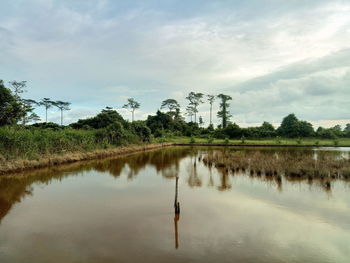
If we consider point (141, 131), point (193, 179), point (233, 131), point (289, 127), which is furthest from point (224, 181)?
point (289, 127)

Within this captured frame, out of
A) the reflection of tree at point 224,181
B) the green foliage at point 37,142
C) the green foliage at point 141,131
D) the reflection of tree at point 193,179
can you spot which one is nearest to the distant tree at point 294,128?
the green foliage at point 141,131

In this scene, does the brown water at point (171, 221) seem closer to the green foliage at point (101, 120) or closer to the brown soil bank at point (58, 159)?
the brown soil bank at point (58, 159)

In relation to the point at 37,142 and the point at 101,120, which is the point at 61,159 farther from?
the point at 101,120

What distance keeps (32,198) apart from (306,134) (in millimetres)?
41914

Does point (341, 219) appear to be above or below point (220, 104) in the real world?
below

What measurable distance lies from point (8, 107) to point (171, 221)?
14.6m

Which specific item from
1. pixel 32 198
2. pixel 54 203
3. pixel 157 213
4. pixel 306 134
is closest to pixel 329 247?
pixel 157 213

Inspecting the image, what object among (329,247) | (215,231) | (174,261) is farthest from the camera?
(215,231)

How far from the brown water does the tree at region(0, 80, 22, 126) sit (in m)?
6.96

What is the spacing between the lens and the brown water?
177 inches

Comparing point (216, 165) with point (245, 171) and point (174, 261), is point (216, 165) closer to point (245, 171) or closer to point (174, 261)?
point (245, 171)

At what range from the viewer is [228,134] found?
41125 millimetres

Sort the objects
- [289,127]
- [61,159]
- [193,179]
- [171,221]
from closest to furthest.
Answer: [171,221] → [193,179] → [61,159] → [289,127]

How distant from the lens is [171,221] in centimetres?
601
